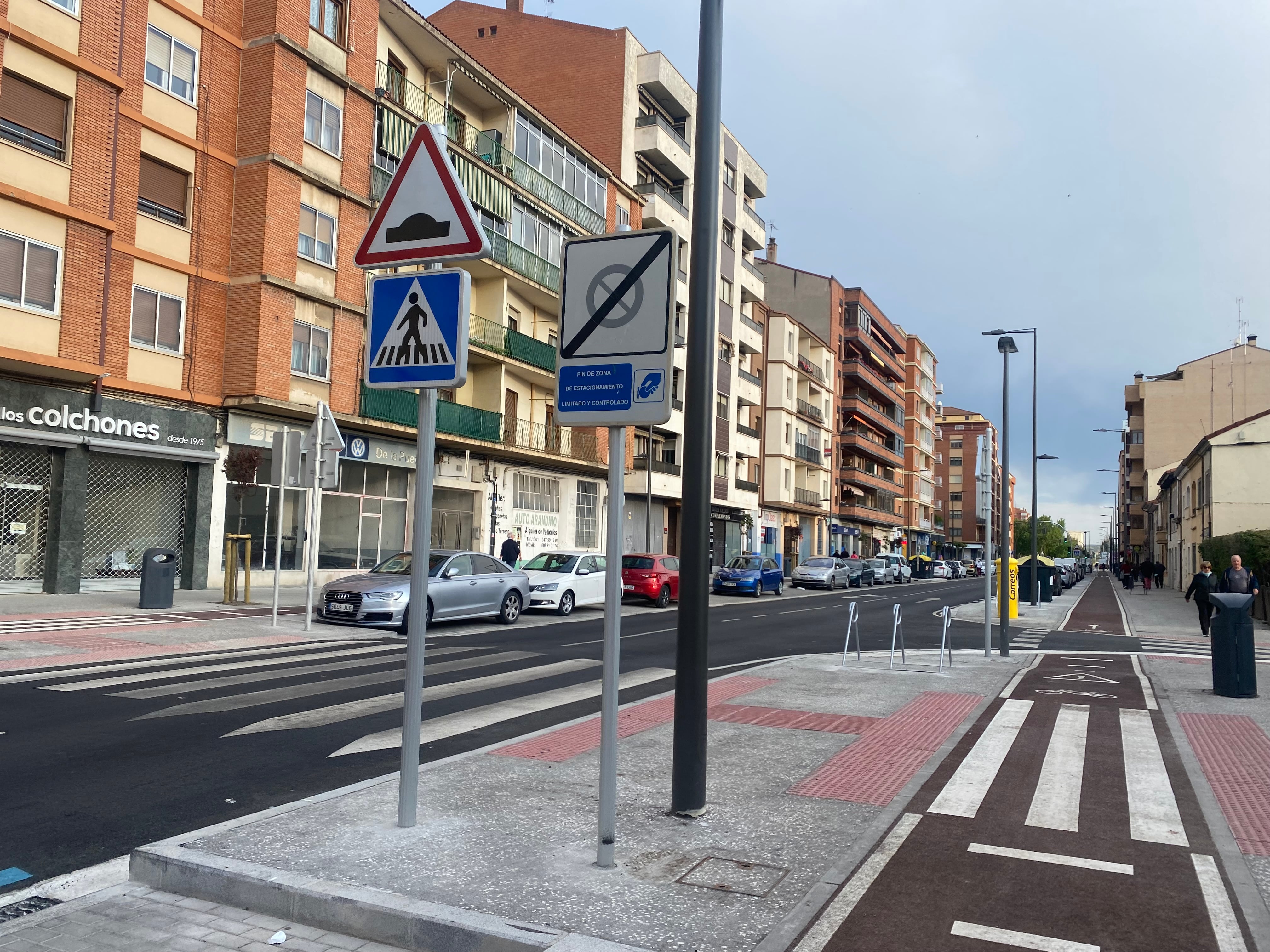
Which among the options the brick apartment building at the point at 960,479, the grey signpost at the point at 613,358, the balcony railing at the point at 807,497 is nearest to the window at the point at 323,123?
the grey signpost at the point at 613,358

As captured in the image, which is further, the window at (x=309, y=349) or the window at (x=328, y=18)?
the window at (x=328, y=18)

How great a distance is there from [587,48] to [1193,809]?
42683 millimetres

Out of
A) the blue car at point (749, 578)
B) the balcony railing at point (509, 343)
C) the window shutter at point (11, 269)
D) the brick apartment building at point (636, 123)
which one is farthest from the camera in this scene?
the brick apartment building at point (636, 123)

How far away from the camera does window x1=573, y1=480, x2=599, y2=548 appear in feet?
130

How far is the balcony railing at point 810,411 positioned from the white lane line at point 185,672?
54609 millimetres

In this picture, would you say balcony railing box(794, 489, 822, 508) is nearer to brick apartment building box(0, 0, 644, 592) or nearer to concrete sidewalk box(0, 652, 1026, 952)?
brick apartment building box(0, 0, 644, 592)

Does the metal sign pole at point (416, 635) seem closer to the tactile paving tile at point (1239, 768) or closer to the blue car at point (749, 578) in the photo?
the tactile paving tile at point (1239, 768)

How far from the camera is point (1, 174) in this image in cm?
1834

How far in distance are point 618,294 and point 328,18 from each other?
25683mm

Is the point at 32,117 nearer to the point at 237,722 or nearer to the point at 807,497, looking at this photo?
the point at 237,722

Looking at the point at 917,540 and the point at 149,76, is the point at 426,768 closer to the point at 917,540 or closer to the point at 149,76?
the point at 149,76

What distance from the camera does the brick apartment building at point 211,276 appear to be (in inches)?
757

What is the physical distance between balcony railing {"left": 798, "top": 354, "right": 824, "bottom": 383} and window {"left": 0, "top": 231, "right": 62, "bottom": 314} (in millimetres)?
50274

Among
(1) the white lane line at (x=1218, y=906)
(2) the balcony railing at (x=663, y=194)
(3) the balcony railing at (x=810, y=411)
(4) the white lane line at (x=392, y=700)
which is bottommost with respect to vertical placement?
(4) the white lane line at (x=392, y=700)
